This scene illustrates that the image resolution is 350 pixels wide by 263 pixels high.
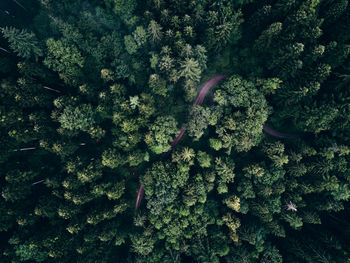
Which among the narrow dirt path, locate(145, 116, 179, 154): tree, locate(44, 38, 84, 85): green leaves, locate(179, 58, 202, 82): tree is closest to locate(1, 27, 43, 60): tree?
locate(44, 38, 84, 85): green leaves

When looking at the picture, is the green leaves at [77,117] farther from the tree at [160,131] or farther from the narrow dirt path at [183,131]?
the narrow dirt path at [183,131]

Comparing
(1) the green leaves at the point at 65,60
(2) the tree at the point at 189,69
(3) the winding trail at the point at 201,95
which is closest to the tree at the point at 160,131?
(3) the winding trail at the point at 201,95

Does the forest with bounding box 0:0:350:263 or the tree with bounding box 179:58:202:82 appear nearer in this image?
the forest with bounding box 0:0:350:263

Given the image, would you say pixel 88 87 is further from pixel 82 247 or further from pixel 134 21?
pixel 82 247

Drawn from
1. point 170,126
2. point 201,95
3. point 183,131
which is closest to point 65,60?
point 170,126

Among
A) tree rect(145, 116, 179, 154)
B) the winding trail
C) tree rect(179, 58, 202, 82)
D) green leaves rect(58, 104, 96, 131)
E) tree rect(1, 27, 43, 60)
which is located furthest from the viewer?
the winding trail

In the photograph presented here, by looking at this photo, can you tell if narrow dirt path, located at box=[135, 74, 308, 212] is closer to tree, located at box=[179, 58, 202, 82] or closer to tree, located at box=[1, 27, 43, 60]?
tree, located at box=[179, 58, 202, 82]

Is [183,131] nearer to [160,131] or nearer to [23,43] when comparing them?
[160,131]

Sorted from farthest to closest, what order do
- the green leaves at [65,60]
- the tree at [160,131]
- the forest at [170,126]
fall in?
1. the tree at [160,131]
2. the green leaves at [65,60]
3. the forest at [170,126]

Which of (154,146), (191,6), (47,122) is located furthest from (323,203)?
(47,122)
